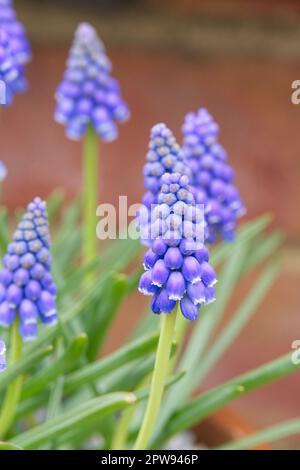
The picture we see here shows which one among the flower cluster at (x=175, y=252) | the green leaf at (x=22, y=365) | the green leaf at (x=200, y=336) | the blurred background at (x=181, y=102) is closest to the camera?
the flower cluster at (x=175, y=252)

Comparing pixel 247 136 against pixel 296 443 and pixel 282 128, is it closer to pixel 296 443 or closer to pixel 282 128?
pixel 282 128

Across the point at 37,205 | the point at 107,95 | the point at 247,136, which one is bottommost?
the point at 37,205

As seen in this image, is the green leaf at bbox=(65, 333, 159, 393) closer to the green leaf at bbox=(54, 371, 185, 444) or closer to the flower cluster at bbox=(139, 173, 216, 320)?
the green leaf at bbox=(54, 371, 185, 444)

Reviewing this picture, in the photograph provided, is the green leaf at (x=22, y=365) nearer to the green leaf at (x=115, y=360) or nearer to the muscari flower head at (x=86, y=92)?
the green leaf at (x=115, y=360)

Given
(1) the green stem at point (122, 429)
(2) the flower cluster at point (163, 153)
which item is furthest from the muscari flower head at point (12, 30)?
(1) the green stem at point (122, 429)
